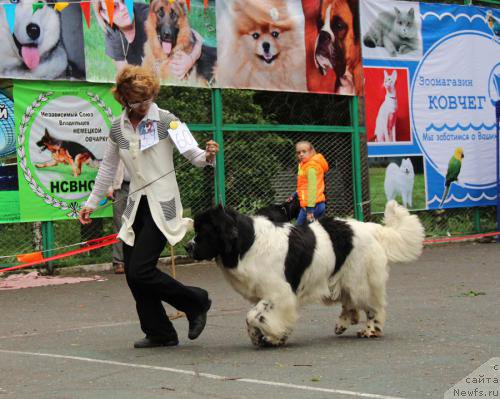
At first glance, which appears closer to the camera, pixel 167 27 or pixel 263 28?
pixel 167 27

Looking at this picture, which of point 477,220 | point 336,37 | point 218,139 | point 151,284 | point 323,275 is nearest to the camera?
point 151,284

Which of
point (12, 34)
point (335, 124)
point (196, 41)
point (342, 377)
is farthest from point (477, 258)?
point (342, 377)

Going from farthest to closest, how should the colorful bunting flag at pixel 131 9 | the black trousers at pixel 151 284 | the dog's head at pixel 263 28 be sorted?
1. the dog's head at pixel 263 28
2. the colorful bunting flag at pixel 131 9
3. the black trousers at pixel 151 284

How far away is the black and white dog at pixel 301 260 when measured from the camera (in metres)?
6.89

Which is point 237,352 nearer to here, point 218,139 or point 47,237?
point 47,237

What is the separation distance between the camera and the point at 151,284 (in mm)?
7062

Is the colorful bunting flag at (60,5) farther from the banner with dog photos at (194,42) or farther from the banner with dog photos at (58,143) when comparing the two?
the banner with dog photos at (58,143)

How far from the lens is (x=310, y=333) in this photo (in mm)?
7816

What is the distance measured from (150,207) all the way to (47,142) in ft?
17.9

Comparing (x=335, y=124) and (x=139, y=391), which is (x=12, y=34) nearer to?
(x=335, y=124)

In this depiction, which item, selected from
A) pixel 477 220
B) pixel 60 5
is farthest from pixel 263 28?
pixel 477 220

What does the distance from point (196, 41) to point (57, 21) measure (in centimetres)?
214

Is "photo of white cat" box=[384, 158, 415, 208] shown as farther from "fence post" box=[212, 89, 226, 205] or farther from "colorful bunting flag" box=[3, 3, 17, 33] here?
"colorful bunting flag" box=[3, 3, 17, 33]

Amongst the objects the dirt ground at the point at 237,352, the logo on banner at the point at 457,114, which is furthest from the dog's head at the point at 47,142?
the logo on banner at the point at 457,114
